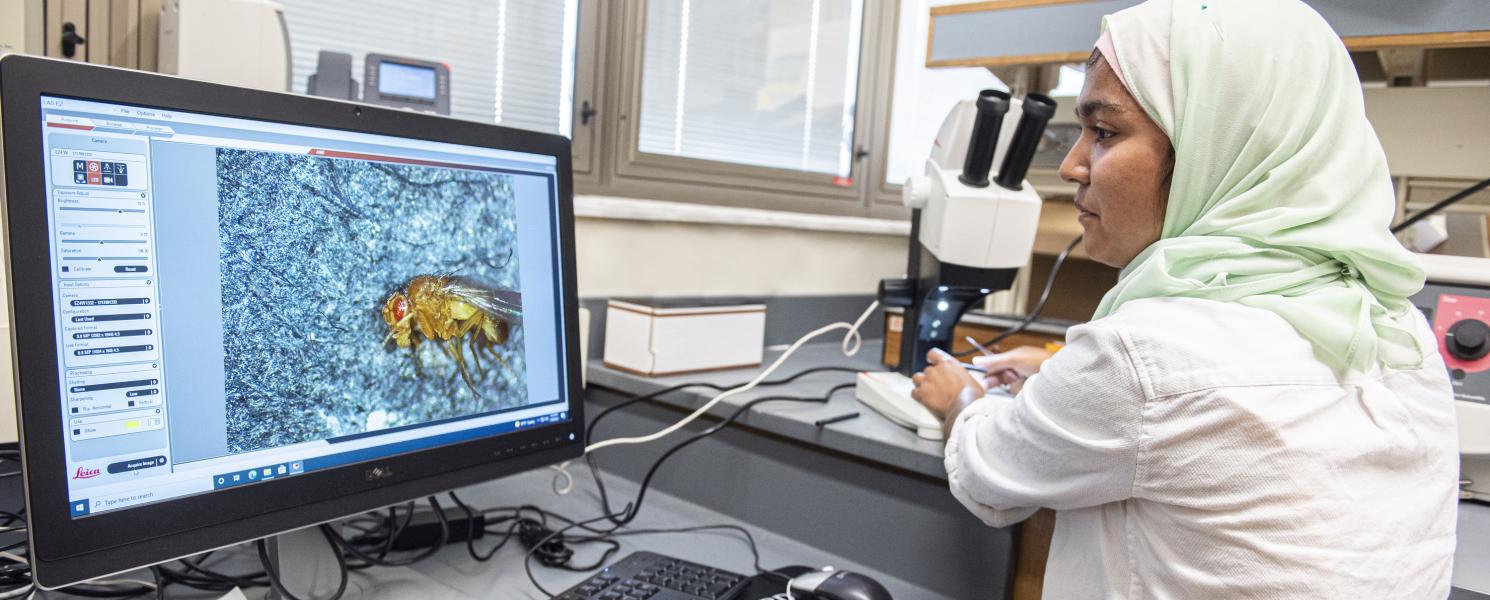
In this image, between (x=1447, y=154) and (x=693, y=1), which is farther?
(x=693, y=1)

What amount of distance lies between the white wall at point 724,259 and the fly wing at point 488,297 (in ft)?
1.55

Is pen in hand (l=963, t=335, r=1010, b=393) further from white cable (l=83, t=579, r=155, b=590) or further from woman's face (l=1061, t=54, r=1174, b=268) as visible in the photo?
white cable (l=83, t=579, r=155, b=590)

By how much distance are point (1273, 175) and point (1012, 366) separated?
0.49m

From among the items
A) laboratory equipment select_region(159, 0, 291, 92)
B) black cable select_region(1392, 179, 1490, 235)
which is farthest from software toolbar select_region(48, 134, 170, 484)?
black cable select_region(1392, 179, 1490, 235)

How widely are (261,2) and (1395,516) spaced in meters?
1.18

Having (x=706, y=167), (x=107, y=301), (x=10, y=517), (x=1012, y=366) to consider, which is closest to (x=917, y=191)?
(x=1012, y=366)

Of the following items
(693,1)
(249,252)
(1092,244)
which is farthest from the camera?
(693,1)

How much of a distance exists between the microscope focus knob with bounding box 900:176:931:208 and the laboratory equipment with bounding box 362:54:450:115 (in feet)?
2.16

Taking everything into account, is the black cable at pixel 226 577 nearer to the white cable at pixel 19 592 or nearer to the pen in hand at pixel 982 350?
the white cable at pixel 19 592

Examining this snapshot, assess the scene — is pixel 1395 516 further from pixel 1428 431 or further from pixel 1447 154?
pixel 1447 154

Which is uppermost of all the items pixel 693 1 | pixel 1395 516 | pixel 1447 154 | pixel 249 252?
pixel 693 1

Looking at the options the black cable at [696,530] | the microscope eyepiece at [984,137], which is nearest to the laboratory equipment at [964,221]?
the microscope eyepiece at [984,137]

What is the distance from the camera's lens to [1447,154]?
1287 mm

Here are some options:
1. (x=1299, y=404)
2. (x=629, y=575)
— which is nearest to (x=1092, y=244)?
(x=1299, y=404)
